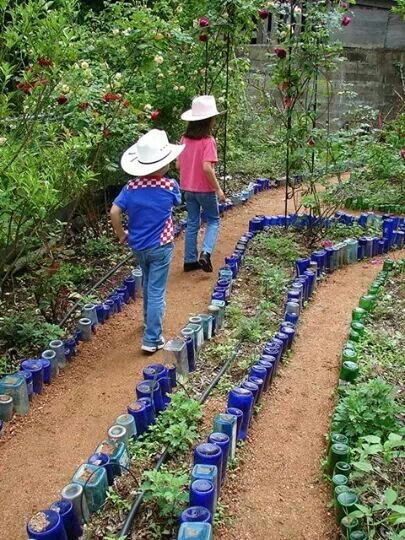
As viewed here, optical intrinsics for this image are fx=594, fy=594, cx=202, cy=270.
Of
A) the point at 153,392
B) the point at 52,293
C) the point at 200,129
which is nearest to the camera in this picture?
the point at 153,392

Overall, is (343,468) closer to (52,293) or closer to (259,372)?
(259,372)

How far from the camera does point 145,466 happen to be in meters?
2.82

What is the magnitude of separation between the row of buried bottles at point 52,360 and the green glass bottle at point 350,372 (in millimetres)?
1780

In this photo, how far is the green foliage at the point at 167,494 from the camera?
2.42 m

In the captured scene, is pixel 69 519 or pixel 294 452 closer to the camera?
pixel 69 519

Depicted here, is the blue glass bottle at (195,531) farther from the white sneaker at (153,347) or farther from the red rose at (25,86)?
the red rose at (25,86)

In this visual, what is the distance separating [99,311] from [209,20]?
12.7 ft

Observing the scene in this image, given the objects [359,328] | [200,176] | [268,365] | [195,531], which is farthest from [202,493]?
[200,176]

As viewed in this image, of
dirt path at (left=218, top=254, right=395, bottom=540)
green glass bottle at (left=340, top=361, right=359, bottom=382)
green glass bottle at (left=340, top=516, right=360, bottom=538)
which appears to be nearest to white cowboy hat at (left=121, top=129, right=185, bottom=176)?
dirt path at (left=218, top=254, right=395, bottom=540)

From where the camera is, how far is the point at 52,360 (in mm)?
3736

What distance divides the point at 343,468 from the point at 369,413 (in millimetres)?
374

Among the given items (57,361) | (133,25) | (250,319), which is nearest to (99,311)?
(57,361)

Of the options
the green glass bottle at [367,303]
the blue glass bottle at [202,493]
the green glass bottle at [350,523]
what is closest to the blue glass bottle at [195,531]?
the blue glass bottle at [202,493]

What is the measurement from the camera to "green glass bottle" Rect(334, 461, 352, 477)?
2.67m
